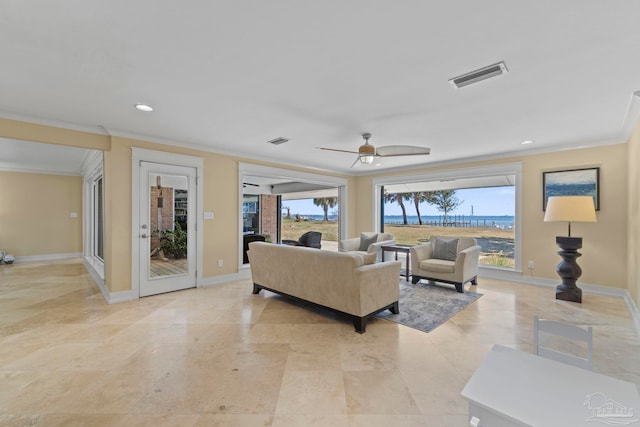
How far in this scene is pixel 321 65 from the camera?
2.26 metres

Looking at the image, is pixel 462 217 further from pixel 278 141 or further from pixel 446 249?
pixel 278 141

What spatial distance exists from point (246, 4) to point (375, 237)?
5.29 m

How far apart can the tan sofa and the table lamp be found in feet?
8.82

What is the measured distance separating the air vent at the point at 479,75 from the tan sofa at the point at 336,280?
6.49 ft

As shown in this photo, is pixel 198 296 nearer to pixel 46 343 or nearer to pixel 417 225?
pixel 46 343

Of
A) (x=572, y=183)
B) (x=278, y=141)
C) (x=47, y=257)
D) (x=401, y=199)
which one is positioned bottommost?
(x=47, y=257)

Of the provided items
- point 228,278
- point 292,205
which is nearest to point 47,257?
point 228,278

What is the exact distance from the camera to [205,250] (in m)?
5.03

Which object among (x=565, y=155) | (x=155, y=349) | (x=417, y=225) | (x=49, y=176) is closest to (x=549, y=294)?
(x=565, y=155)

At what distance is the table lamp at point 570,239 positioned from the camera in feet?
13.2

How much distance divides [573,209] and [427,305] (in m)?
2.55

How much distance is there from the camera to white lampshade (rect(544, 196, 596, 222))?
401 cm

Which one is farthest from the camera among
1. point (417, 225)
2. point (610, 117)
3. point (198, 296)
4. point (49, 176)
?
Answer: point (417, 225)

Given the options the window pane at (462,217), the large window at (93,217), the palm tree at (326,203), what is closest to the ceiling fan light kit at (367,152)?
the window pane at (462,217)
